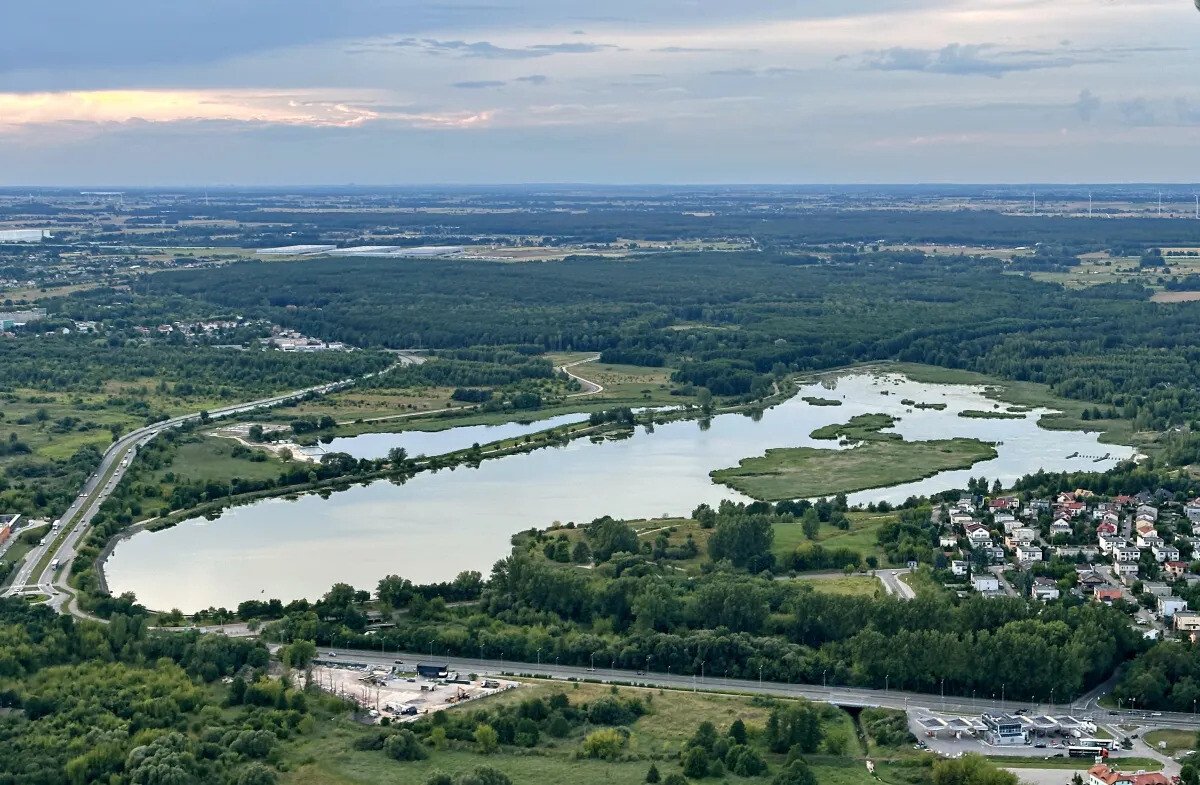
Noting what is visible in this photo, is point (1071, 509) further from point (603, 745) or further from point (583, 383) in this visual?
point (583, 383)

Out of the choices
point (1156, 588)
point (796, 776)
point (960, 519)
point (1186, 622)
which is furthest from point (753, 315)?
point (796, 776)

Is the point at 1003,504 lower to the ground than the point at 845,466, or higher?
higher

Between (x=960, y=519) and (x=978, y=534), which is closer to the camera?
(x=978, y=534)

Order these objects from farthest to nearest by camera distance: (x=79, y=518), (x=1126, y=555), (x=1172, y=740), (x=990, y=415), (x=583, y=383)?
(x=583, y=383) < (x=990, y=415) < (x=79, y=518) < (x=1126, y=555) < (x=1172, y=740)

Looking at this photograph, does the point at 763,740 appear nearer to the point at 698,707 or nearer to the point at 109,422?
the point at 698,707

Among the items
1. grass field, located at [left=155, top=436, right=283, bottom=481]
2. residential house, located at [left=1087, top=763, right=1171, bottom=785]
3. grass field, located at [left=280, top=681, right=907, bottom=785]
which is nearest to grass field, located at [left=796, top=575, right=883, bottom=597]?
grass field, located at [left=280, top=681, right=907, bottom=785]

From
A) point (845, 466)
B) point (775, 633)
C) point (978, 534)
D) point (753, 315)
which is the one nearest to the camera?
point (775, 633)

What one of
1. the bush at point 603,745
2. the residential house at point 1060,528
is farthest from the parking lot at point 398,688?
the residential house at point 1060,528
